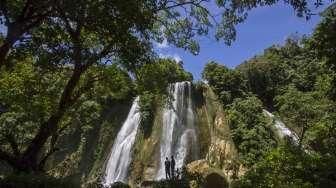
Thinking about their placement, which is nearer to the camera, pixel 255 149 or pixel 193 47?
pixel 193 47

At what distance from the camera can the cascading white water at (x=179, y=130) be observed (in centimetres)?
2997

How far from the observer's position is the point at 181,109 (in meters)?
32.1

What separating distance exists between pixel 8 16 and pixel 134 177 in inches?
764

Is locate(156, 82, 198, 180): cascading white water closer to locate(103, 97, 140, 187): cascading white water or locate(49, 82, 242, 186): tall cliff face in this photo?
locate(49, 82, 242, 186): tall cliff face

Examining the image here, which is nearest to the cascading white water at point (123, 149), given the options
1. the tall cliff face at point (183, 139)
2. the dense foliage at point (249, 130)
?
the tall cliff face at point (183, 139)

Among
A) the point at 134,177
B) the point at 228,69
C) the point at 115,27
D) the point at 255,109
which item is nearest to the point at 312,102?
the point at 255,109

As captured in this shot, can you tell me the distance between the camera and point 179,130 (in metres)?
31.2

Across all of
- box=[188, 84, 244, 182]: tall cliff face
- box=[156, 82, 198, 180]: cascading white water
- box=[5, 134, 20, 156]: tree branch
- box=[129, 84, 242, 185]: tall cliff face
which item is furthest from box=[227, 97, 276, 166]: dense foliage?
box=[5, 134, 20, 156]: tree branch

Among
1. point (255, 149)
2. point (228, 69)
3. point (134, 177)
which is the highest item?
point (228, 69)

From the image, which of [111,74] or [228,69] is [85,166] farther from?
[111,74]

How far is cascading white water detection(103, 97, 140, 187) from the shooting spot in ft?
103

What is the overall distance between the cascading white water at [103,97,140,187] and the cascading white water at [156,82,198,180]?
2458 mm

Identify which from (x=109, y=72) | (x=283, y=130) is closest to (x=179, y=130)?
(x=283, y=130)

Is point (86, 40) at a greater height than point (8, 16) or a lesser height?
greater
